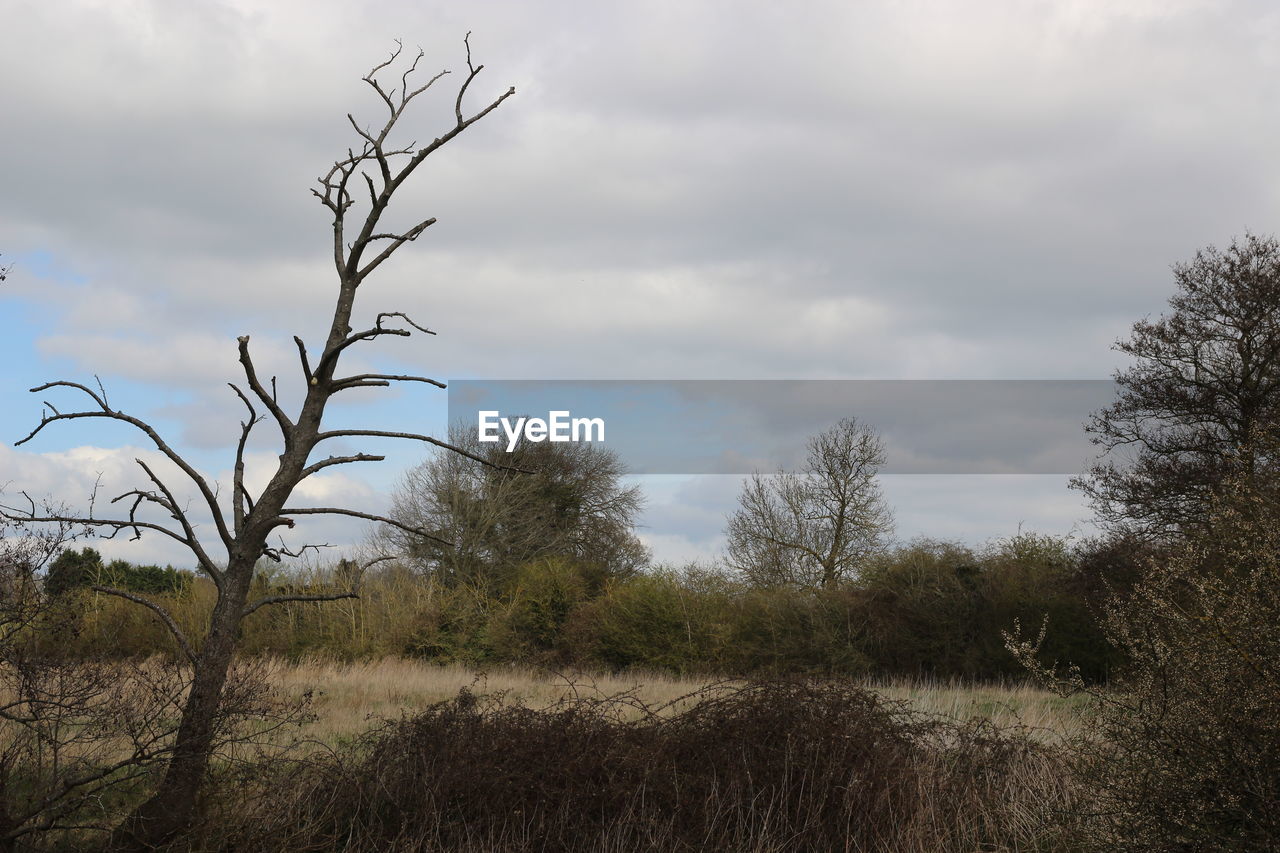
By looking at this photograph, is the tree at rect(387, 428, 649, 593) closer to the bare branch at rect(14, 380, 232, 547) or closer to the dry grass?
the dry grass

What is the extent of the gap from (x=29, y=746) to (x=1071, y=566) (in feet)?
61.7

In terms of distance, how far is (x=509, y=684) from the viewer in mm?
16328

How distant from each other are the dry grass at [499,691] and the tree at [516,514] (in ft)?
24.6

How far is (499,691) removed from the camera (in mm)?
9883

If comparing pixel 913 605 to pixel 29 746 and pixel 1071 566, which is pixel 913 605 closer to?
pixel 1071 566

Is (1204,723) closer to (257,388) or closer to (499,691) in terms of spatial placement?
(257,388)

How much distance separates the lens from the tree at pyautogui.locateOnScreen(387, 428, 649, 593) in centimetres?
2848

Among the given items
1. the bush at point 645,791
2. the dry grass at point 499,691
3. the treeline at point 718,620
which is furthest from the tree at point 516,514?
the bush at point 645,791

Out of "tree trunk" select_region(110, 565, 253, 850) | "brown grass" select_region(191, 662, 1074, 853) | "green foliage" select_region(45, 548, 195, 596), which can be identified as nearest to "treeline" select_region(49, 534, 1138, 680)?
"green foliage" select_region(45, 548, 195, 596)

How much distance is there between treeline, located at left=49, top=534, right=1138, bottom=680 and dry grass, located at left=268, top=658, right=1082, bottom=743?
1261 mm

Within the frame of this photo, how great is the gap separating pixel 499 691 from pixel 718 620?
11.0 metres

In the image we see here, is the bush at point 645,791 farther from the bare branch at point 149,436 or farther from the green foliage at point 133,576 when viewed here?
the green foliage at point 133,576

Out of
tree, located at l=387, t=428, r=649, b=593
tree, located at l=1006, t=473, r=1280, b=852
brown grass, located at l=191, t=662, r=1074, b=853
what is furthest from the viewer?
tree, located at l=387, t=428, r=649, b=593

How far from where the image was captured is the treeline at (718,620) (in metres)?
19.0
